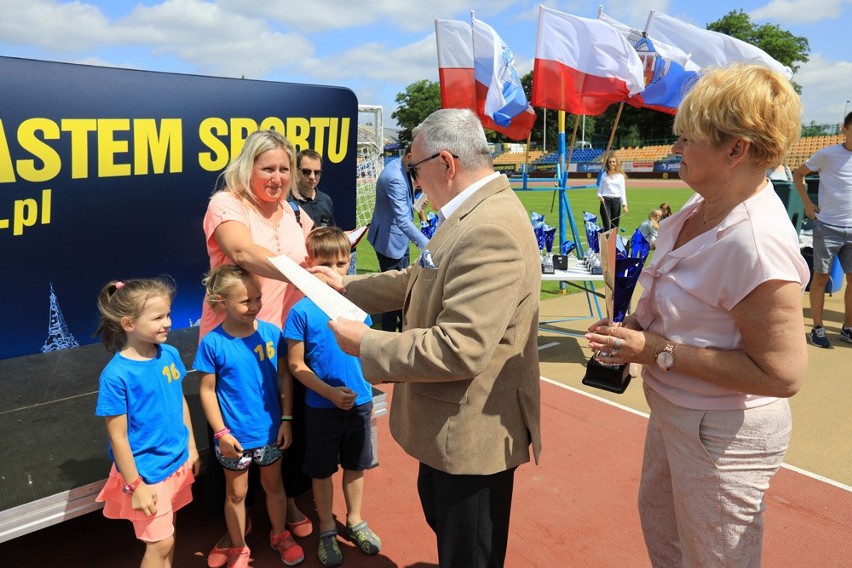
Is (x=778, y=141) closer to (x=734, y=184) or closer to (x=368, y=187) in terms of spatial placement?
(x=734, y=184)

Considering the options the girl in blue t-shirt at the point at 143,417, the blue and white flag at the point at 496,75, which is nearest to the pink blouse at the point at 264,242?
the girl in blue t-shirt at the point at 143,417

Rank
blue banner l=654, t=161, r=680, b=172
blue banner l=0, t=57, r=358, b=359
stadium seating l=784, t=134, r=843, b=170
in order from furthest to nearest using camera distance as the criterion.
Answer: blue banner l=654, t=161, r=680, b=172 → stadium seating l=784, t=134, r=843, b=170 → blue banner l=0, t=57, r=358, b=359

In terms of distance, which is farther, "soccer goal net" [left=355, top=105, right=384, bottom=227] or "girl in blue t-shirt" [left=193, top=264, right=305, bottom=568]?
"soccer goal net" [left=355, top=105, right=384, bottom=227]

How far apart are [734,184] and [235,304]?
2.06m

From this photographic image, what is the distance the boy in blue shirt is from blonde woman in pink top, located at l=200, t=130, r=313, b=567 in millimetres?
175

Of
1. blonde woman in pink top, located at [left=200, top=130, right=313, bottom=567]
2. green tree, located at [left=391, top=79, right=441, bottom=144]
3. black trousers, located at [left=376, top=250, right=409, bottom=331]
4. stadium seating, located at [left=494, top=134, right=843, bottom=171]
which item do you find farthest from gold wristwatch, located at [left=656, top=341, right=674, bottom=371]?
green tree, located at [left=391, top=79, right=441, bottom=144]

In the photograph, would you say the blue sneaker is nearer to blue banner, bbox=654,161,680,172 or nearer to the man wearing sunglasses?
the man wearing sunglasses

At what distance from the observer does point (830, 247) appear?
248 inches

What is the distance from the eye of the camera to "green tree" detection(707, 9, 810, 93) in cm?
5950

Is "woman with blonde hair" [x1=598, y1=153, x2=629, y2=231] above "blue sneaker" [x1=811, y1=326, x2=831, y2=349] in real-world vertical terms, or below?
above

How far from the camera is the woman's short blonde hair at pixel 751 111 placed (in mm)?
1549

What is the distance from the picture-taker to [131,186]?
5.06m

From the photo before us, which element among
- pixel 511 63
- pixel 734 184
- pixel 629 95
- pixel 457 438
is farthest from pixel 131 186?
pixel 629 95

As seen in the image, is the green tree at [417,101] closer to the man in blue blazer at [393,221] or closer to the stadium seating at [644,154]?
the stadium seating at [644,154]
